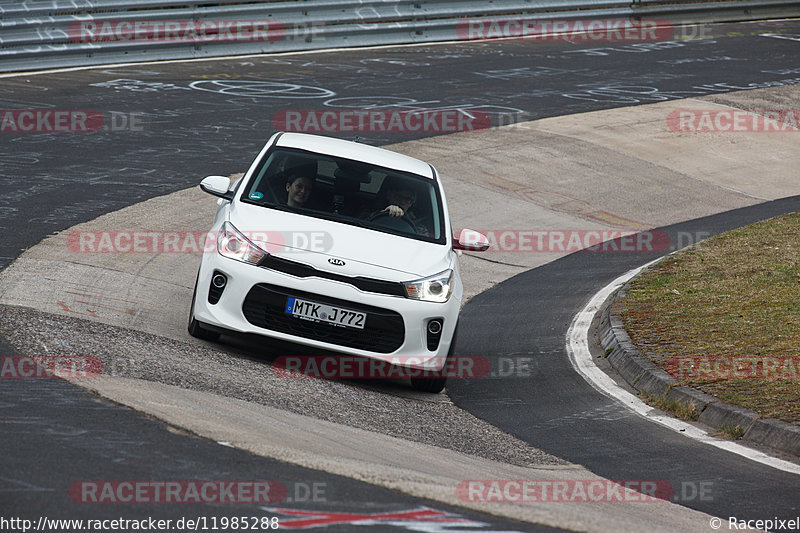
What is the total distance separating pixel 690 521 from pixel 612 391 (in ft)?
10.3

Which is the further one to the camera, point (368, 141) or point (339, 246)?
point (368, 141)

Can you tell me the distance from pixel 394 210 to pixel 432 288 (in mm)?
1008

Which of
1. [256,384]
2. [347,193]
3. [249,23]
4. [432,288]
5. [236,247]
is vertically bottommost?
[256,384]

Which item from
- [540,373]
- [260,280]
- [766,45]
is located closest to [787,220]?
[540,373]

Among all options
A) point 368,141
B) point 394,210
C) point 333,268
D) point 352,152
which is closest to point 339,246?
point 333,268

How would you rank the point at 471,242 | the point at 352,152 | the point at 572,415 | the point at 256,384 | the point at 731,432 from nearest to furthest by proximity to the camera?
the point at 256,384
the point at 731,432
the point at 572,415
the point at 471,242
the point at 352,152

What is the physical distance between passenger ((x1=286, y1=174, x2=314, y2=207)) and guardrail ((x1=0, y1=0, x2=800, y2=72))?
12381 millimetres

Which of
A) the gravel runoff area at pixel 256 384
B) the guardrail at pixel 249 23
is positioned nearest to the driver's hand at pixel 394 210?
the gravel runoff area at pixel 256 384

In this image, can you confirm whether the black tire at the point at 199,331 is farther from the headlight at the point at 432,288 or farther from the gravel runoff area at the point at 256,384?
the headlight at the point at 432,288

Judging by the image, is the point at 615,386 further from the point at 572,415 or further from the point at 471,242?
the point at 471,242

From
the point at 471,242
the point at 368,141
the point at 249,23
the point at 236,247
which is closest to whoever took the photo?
the point at 236,247

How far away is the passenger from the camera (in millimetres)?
8328

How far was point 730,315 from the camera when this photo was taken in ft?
32.3

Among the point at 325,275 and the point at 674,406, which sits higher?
the point at 325,275
